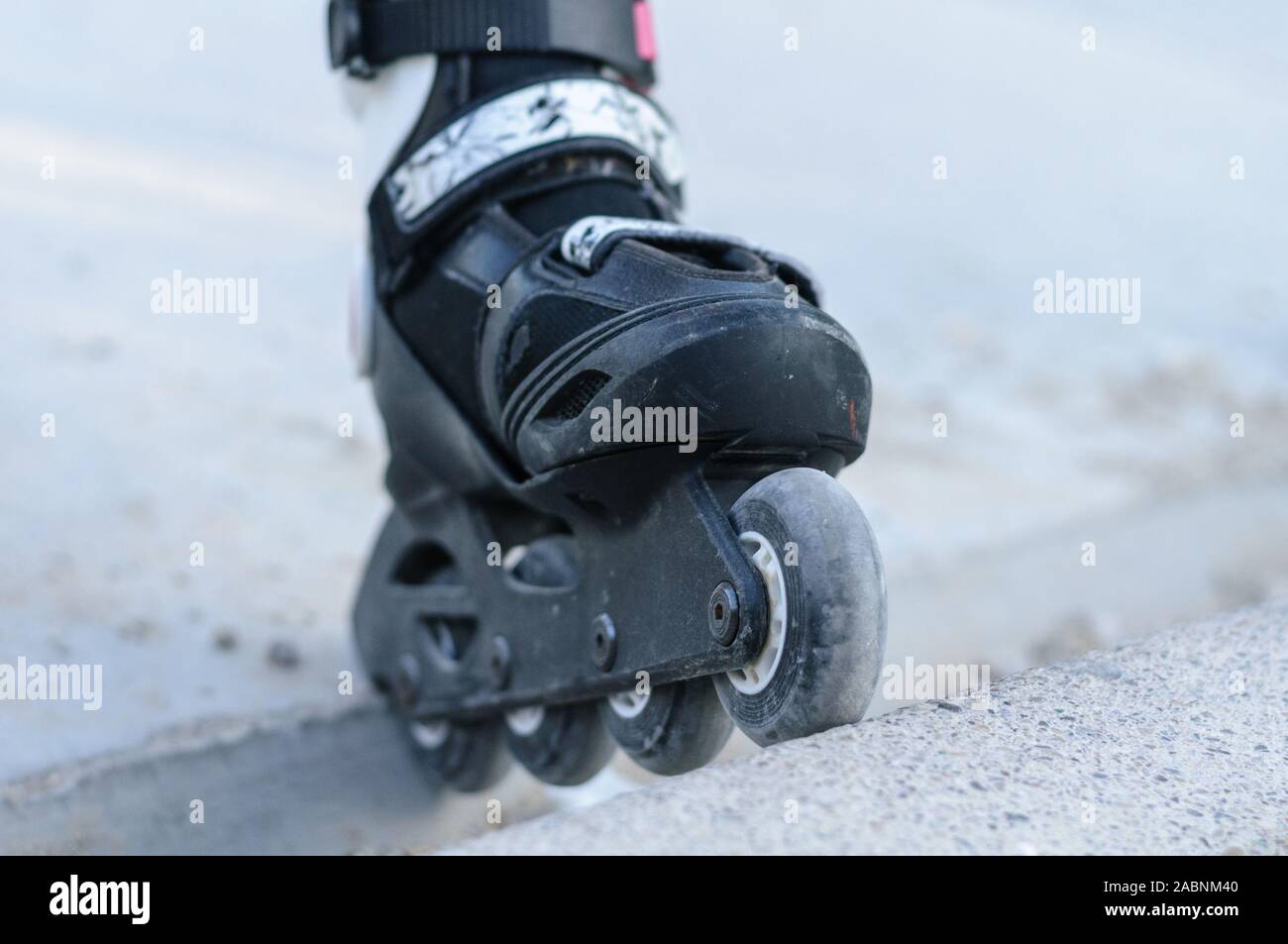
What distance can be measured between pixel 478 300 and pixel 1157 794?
0.82 metres

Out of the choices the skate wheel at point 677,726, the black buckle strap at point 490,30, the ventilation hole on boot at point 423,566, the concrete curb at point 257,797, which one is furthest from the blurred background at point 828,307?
the black buckle strap at point 490,30

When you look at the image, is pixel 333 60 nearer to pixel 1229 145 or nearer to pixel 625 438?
pixel 625 438

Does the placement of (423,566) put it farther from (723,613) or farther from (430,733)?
(723,613)

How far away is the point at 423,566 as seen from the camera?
6.24 feet

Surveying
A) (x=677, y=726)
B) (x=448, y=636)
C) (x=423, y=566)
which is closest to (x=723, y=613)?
(x=677, y=726)

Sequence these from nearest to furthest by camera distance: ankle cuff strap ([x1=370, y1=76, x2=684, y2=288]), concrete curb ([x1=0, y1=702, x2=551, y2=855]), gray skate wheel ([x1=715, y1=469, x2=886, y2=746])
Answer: gray skate wheel ([x1=715, y1=469, x2=886, y2=746]) < ankle cuff strap ([x1=370, y1=76, x2=684, y2=288]) < concrete curb ([x1=0, y1=702, x2=551, y2=855])

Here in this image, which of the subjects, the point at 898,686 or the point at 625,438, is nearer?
the point at 625,438

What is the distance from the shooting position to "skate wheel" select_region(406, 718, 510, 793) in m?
1.78

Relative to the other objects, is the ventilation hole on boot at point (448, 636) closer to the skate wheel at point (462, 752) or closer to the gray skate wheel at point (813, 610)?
the skate wheel at point (462, 752)

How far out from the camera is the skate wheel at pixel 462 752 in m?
1.78

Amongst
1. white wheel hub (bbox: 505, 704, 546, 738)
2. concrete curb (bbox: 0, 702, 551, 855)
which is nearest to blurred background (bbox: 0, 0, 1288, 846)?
A: concrete curb (bbox: 0, 702, 551, 855)

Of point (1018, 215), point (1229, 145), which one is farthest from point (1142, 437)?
point (1229, 145)

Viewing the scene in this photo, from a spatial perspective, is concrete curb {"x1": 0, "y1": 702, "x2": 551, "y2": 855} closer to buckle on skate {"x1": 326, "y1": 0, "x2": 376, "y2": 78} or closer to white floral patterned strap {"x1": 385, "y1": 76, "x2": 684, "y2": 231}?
white floral patterned strap {"x1": 385, "y1": 76, "x2": 684, "y2": 231}
